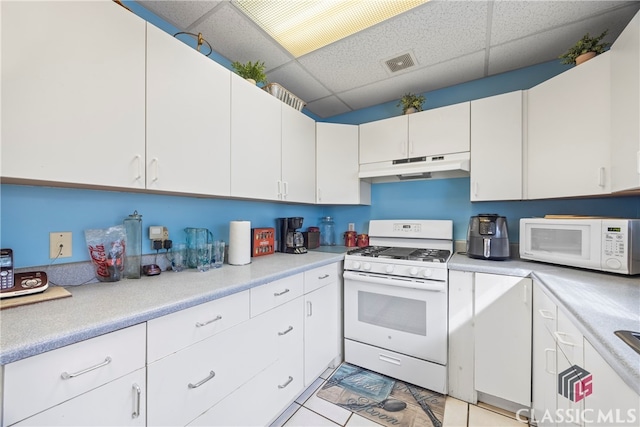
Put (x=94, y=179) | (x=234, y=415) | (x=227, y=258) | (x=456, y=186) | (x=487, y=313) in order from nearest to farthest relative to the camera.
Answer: (x=94, y=179)
(x=234, y=415)
(x=487, y=313)
(x=227, y=258)
(x=456, y=186)

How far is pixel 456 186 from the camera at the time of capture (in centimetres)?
232

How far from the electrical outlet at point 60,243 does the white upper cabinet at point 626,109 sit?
2.61 metres

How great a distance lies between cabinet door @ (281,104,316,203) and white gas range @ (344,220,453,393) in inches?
27.7

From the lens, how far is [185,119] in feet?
4.45

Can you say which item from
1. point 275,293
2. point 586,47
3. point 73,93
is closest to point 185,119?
point 73,93

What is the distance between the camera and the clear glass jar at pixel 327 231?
9.59 feet

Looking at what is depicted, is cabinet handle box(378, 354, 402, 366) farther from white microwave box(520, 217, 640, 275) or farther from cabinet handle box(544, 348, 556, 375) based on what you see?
white microwave box(520, 217, 640, 275)

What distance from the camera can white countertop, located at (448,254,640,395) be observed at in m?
0.63

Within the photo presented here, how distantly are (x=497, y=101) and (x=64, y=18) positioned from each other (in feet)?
8.23

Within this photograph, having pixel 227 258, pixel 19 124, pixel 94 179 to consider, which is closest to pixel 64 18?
pixel 19 124

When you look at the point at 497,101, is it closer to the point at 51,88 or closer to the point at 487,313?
the point at 487,313

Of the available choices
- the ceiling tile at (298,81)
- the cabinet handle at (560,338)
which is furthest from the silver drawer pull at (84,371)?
the ceiling tile at (298,81)

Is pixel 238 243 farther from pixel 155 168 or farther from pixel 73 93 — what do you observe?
pixel 73 93

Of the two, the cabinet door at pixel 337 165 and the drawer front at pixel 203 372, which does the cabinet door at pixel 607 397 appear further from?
the cabinet door at pixel 337 165
